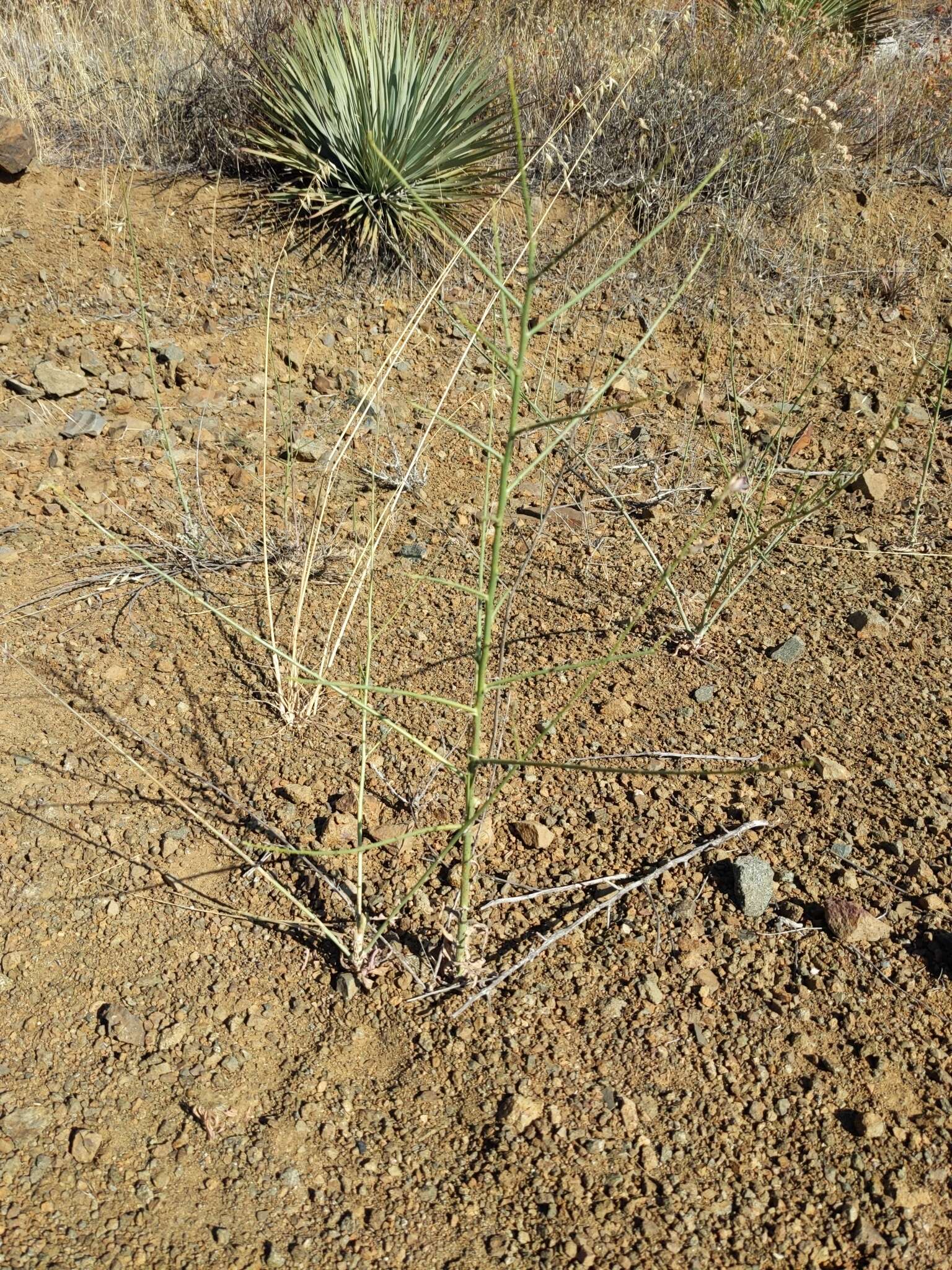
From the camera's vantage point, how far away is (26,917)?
221 centimetres

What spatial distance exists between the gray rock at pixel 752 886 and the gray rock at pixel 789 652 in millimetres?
783

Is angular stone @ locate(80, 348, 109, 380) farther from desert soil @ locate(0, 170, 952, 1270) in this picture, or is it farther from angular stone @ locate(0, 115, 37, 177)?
angular stone @ locate(0, 115, 37, 177)

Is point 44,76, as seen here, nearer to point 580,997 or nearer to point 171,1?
point 171,1

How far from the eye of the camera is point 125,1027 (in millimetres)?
2027

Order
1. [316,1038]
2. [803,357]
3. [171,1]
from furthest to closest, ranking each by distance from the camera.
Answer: [171,1] < [803,357] < [316,1038]

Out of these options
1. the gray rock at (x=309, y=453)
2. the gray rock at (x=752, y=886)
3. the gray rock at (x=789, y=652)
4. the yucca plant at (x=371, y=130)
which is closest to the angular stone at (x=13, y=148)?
the yucca plant at (x=371, y=130)

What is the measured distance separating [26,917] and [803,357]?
11.8 ft

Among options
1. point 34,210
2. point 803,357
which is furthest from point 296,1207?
point 34,210

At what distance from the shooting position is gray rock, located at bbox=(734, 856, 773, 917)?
223 centimetres

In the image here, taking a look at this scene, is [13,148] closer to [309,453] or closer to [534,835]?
[309,453]

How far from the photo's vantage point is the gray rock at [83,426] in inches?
149

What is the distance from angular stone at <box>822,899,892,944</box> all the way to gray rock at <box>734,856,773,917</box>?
0.12 m

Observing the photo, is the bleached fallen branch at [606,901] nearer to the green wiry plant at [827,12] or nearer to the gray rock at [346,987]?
the gray rock at [346,987]

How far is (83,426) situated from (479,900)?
236cm
